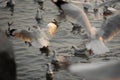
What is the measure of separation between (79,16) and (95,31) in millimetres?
723

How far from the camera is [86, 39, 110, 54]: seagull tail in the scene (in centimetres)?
1041

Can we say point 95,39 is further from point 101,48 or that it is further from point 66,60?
point 66,60

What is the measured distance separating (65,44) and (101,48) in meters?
5.10

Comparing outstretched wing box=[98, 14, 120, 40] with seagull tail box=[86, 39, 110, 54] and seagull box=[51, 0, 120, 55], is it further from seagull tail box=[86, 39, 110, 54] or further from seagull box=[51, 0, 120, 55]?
seagull tail box=[86, 39, 110, 54]

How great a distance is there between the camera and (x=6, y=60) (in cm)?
209

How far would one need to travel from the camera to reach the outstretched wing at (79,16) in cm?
1073

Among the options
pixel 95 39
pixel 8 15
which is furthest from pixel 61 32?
pixel 95 39

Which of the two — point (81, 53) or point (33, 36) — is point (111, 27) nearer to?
point (81, 53)

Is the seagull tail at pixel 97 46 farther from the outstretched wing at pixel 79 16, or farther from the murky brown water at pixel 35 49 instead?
the murky brown water at pixel 35 49

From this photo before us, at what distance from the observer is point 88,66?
223 centimetres

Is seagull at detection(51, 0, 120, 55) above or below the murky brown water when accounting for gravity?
above

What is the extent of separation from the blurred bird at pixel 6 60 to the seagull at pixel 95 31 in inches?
319

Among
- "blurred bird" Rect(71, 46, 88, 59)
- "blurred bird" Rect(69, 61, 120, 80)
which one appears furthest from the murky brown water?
"blurred bird" Rect(69, 61, 120, 80)

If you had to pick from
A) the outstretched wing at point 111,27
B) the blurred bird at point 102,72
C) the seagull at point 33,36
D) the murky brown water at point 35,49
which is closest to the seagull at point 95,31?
the outstretched wing at point 111,27
